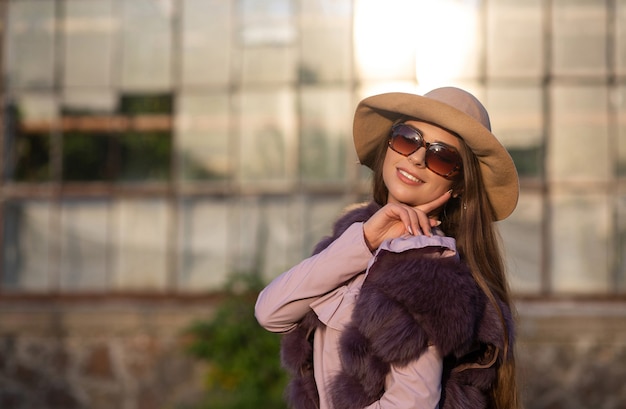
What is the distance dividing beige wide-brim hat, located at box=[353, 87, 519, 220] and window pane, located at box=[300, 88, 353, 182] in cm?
395

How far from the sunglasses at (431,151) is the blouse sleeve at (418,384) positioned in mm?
531

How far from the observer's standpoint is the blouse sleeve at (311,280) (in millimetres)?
2855

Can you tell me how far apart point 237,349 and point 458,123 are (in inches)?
173

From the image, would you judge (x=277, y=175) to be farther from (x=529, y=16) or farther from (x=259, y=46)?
(x=529, y=16)

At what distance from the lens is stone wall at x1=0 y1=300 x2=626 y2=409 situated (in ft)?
22.5

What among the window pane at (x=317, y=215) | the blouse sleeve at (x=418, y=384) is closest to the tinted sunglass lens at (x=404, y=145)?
the blouse sleeve at (x=418, y=384)

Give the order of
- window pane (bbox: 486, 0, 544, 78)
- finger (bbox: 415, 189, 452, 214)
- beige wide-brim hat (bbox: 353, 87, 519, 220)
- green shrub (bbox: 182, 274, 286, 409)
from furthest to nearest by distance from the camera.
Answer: window pane (bbox: 486, 0, 544, 78) < green shrub (bbox: 182, 274, 286, 409) < finger (bbox: 415, 189, 452, 214) < beige wide-brim hat (bbox: 353, 87, 519, 220)

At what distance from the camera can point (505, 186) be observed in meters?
3.02

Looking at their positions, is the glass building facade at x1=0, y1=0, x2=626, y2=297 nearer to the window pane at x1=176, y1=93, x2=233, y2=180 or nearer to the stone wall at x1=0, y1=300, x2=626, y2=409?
the window pane at x1=176, y1=93, x2=233, y2=180

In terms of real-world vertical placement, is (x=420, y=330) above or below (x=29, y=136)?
below

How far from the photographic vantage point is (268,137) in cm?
724

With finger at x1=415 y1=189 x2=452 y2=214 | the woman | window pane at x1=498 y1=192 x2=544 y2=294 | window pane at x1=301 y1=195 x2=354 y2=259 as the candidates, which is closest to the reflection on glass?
window pane at x1=498 y1=192 x2=544 y2=294

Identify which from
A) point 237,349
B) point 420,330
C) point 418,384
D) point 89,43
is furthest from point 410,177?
point 89,43

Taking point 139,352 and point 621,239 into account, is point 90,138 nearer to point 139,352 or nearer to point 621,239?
point 139,352
